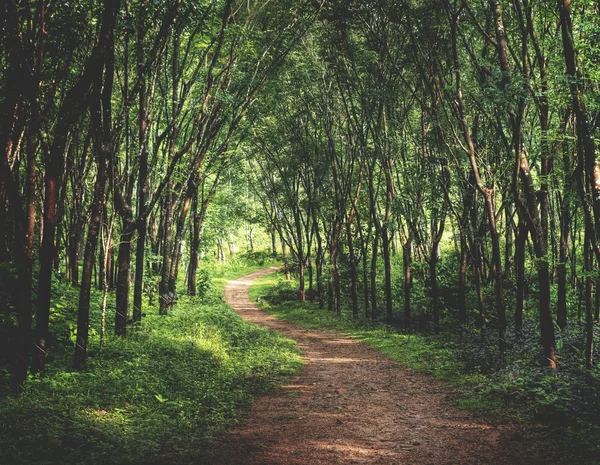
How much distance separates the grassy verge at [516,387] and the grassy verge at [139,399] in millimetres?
3924

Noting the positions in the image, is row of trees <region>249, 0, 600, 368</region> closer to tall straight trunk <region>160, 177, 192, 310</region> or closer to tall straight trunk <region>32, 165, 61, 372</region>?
tall straight trunk <region>160, 177, 192, 310</region>

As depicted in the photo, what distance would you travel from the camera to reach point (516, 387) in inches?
323

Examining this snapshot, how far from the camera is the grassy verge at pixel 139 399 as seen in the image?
5480 millimetres

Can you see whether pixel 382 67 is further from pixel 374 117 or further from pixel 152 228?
pixel 152 228

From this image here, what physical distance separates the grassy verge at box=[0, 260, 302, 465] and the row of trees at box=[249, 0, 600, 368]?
661cm

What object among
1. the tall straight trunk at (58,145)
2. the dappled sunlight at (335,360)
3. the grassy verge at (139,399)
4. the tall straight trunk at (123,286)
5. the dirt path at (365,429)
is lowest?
the dappled sunlight at (335,360)

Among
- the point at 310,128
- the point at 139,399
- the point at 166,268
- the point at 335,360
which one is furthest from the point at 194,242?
the point at 139,399

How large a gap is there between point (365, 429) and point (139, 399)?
12.8 feet

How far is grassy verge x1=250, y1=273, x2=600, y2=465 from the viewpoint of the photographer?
6.23 m

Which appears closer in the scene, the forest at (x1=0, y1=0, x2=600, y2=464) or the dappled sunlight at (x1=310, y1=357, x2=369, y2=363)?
the forest at (x1=0, y1=0, x2=600, y2=464)

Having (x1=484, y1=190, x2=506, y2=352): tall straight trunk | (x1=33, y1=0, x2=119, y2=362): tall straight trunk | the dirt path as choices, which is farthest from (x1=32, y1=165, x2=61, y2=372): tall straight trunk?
(x1=484, y1=190, x2=506, y2=352): tall straight trunk

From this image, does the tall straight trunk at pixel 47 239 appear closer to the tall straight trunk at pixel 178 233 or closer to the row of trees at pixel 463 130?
the row of trees at pixel 463 130

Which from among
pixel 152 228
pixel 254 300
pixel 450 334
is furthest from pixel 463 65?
pixel 254 300

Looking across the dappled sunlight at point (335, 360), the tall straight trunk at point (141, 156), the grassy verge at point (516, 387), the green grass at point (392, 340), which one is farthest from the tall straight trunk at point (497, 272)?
the tall straight trunk at point (141, 156)
